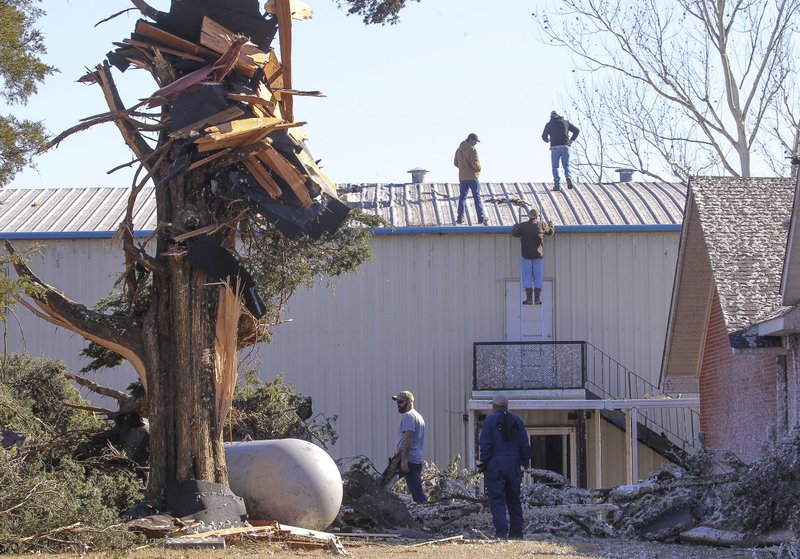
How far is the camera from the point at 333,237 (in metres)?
13.6

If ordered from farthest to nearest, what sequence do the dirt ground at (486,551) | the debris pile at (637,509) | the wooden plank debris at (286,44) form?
1. the wooden plank debris at (286,44)
2. the debris pile at (637,509)
3. the dirt ground at (486,551)

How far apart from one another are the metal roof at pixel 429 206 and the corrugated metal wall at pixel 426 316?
0.45 meters

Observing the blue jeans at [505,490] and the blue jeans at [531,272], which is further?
the blue jeans at [531,272]

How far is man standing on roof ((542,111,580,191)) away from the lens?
91.4 feet

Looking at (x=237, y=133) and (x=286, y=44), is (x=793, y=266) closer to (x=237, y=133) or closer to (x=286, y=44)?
(x=286, y=44)

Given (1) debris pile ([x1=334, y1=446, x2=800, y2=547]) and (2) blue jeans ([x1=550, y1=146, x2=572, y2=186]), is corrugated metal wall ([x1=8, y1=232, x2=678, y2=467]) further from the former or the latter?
(1) debris pile ([x1=334, y1=446, x2=800, y2=547])

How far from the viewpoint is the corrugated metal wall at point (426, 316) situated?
81.8 ft

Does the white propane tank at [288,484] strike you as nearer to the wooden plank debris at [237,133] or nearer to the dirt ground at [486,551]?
the dirt ground at [486,551]

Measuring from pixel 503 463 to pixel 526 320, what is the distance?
13.3 m

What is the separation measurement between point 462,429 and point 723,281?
988 centimetres

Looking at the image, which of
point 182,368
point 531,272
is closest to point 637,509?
point 182,368

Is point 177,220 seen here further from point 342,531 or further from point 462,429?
point 462,429

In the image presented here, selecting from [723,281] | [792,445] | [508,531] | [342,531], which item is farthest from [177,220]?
[723,281]

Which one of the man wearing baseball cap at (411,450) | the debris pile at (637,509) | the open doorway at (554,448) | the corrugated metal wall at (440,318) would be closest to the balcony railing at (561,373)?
the corrugated metal wall at (440,318)
